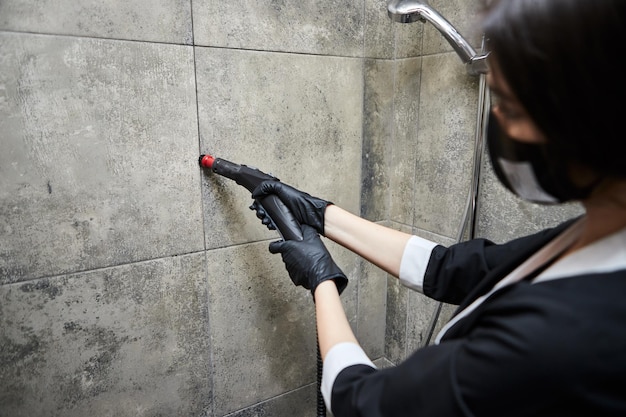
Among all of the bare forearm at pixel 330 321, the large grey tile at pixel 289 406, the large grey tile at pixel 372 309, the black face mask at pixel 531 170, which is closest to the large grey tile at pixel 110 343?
the large grey tile at pixel 289 406

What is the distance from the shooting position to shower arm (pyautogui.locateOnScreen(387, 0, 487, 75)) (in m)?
1.00

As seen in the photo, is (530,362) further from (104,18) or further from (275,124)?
(104,18)

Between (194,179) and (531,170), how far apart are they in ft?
2.54

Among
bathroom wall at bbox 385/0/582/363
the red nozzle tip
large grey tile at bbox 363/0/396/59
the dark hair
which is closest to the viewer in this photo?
the dark hair

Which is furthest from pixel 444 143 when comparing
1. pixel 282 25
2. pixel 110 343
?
pixel 110 343

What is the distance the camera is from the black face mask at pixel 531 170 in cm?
47

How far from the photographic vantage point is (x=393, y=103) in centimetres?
133

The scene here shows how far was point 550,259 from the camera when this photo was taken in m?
0.56

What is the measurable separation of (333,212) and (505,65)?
57cm

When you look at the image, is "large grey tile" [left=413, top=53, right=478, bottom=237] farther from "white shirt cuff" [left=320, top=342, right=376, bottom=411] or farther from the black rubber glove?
"white shirt cuff" [left=320, top=342, right=376, bottom=411]

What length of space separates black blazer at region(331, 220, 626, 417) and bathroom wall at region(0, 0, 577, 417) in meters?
0.64

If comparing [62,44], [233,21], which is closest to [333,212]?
[233,21]

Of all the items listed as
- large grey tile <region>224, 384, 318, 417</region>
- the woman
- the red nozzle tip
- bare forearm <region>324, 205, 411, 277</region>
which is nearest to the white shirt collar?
the woman

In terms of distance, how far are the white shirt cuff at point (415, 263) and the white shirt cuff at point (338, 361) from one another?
0.27 metres
